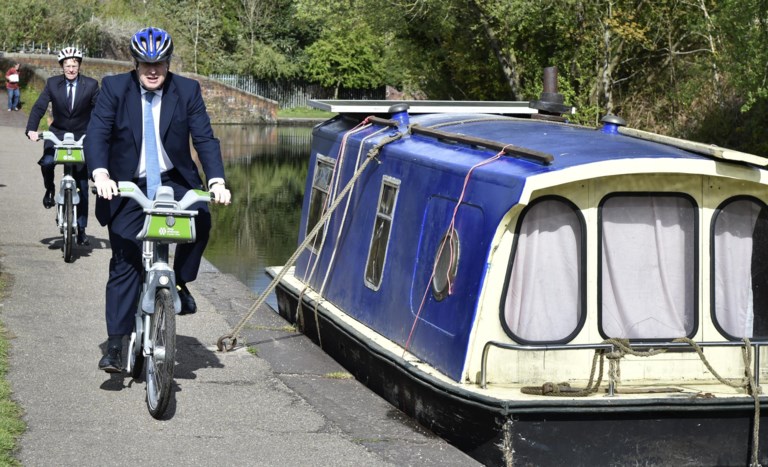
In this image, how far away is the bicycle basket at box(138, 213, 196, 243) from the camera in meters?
7.46

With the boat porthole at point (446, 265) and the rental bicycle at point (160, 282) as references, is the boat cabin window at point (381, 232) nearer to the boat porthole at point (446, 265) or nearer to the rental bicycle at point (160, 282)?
the boat porthole at point (446, 265)

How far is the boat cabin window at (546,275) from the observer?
Result: 7.90 metres

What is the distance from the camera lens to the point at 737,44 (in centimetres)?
2130

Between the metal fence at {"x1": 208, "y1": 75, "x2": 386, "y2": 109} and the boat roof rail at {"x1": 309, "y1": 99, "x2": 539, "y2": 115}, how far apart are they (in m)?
57.9

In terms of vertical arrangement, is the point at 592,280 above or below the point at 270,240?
above

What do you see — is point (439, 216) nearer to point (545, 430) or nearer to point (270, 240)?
point (545, 430)

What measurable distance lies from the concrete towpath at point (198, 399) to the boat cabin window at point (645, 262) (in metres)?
1.31

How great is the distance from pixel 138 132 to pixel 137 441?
1.88m

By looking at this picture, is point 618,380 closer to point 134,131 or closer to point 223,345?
point 134,131

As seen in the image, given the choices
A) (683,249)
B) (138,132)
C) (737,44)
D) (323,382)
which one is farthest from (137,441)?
(737,44)

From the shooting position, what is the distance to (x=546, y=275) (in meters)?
7.94

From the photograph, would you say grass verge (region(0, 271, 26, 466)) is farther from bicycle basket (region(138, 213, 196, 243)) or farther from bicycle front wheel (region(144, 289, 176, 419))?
bicycle basket (region(138, 213, 196, 243))

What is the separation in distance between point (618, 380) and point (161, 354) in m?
2.55

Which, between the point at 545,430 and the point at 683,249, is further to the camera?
the point at 683,249
